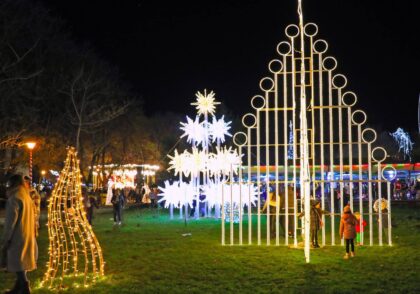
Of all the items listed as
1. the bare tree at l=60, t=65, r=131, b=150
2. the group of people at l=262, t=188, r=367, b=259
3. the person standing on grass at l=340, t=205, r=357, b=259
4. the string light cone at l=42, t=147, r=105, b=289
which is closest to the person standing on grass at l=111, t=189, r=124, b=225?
the group of people at l=262, t=188, r=367, b=259

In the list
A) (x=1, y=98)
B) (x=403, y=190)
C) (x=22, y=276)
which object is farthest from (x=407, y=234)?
(x=403, y=190)

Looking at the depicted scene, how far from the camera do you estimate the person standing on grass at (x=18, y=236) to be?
846cm

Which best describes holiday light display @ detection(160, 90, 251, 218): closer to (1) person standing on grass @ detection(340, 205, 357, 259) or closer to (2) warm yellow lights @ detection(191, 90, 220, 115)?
(2) warm yellow lights @ detection(191, 90, 220, 115)

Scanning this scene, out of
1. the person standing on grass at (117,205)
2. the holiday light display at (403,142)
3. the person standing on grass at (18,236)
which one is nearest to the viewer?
the person standing on grass at (18,236)

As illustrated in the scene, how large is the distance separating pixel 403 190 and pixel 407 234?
26150mm

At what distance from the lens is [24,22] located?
31.1 m

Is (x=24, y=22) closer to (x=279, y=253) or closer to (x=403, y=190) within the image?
(x=279, y=253)

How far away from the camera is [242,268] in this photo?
38.9 ft

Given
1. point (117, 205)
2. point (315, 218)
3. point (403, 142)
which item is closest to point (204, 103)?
point (117, 205)

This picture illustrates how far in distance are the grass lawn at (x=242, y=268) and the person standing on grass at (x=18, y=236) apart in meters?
1.36

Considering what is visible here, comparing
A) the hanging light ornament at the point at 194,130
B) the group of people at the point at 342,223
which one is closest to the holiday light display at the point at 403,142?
the hanging light ornament at the point at 194,130

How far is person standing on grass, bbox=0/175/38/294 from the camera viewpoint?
8.46 m

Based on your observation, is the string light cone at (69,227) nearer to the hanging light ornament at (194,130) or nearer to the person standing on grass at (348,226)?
the person standing on grass at (348,226)

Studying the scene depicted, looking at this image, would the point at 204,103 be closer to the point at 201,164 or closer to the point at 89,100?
the point at 201,164
